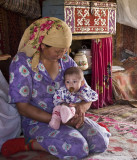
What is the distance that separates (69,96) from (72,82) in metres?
0.13

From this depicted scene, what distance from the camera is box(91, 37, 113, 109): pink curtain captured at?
3.53m

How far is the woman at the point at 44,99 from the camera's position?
1.89 m

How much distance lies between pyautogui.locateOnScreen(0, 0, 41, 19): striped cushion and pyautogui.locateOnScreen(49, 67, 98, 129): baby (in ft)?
3.73

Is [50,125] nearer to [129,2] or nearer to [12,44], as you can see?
[12,44]

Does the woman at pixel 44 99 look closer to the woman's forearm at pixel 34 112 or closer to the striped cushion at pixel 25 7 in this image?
the woman's forearm at pixel 34 112

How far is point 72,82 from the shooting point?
2.10 meters

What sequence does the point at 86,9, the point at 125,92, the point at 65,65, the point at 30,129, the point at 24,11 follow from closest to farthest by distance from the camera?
the point at 30,129 → the point at 65,65 → the point at 24,11 → the point at 86,9 → the point at 125,92

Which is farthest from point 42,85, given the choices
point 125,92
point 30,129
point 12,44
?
point 125,92

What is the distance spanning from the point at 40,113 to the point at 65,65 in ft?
1.78

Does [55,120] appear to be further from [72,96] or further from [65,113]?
[72,96]

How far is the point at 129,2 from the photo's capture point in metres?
4.08

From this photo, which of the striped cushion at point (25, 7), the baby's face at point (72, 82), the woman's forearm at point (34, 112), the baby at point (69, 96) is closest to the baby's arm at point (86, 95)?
the baby at point (69, 96)

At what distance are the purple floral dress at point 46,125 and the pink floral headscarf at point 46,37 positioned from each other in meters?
0.07

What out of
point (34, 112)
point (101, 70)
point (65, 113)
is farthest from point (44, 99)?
point (101, 70)
